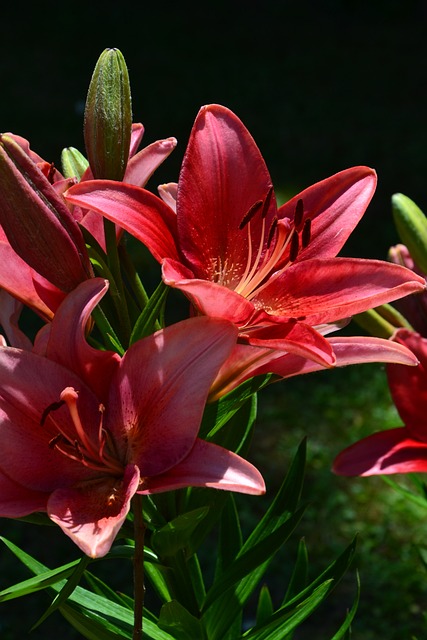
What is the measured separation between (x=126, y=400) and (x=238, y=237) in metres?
0.14

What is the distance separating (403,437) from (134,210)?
31 cm

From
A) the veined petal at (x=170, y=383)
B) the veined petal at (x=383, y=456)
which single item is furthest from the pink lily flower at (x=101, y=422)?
the veined petal at (x=383, y=456)

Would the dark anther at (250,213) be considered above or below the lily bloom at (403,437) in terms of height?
above

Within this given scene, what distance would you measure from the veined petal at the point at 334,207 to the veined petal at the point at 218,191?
0.09ft

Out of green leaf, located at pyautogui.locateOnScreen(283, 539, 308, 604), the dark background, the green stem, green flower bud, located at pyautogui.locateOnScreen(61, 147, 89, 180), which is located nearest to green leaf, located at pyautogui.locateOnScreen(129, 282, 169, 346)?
the green stem

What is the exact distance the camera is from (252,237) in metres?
0.65

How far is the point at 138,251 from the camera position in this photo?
2.75 meters

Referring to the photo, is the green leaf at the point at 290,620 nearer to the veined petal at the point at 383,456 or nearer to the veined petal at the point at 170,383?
the veined petal at the point at 383,456

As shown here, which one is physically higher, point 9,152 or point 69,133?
point 9,152

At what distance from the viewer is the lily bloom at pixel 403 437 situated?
29.1 inches

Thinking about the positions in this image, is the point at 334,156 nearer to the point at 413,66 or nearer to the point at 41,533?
the point at 413,66

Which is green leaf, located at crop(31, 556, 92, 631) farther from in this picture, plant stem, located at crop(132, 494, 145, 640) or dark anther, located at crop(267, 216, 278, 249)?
dark anther, located at crop(267, 216, 278, 249)

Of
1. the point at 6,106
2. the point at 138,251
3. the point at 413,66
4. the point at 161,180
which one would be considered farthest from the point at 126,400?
the point at 413,66

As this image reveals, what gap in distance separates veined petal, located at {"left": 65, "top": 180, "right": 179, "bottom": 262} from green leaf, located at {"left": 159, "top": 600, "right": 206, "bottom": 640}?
9.3 inches
